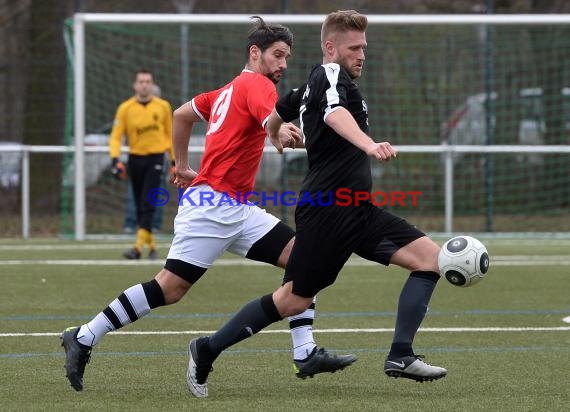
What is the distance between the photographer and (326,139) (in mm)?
5961

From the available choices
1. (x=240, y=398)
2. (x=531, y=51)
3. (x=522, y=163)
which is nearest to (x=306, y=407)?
(x=240, y=398)

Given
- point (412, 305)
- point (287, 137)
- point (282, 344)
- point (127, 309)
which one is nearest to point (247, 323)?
point (127, 309)

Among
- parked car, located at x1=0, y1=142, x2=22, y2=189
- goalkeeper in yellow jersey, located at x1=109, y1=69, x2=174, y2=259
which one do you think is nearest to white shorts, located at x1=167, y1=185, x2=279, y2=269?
goalkeeper in yellow jersey, located at x1=109, y1=69, x2=174, y2=259

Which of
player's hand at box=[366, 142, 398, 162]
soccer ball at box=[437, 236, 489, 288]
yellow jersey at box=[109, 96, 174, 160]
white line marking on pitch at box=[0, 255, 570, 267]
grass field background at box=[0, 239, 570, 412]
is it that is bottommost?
grass field background at box=[0, 239, 570, 412]

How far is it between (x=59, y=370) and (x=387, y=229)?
1.90 m

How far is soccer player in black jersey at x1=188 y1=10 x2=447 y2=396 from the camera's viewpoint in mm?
5934

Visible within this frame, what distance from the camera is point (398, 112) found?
62.8ft

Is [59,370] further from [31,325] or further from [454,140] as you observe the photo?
[454,140]

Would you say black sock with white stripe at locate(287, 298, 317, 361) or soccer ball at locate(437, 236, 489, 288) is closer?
soccer ball at locate(437, 236, 489, 288)

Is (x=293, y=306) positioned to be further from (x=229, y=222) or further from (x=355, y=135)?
(x=355, y=135)

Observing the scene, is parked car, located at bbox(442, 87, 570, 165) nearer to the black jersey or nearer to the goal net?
the goal net

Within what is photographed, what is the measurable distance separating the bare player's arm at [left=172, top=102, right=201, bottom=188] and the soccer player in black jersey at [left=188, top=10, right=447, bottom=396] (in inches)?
35.3

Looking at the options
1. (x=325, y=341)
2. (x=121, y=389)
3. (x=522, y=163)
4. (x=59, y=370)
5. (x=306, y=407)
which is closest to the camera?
(x=306, y=407)

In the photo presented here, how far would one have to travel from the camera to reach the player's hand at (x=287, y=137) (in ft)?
19.7
